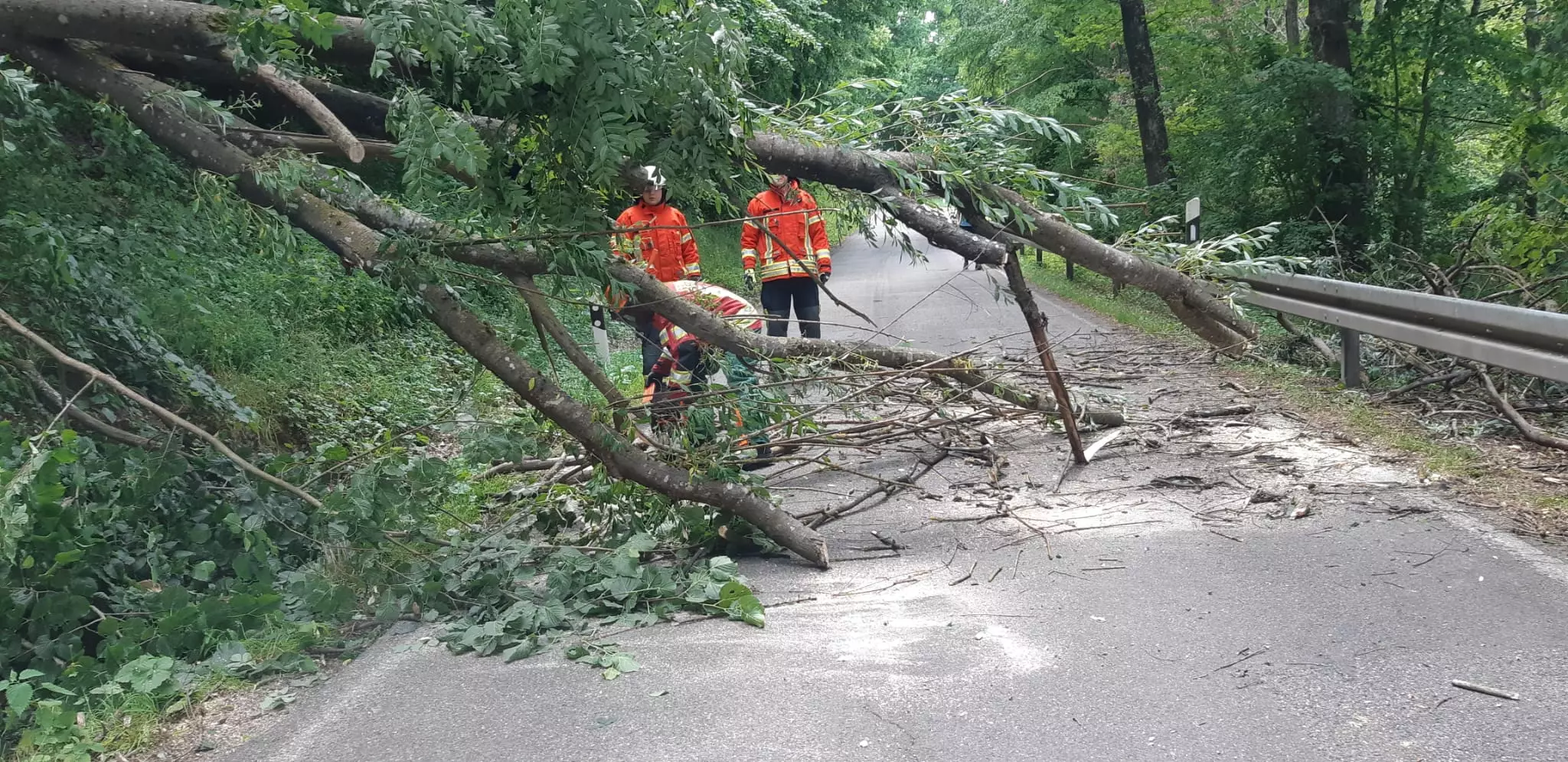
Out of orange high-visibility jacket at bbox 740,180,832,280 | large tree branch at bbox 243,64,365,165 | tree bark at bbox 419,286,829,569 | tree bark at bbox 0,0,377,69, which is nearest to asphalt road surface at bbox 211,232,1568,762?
tree bark at bbox 419,286,829,569

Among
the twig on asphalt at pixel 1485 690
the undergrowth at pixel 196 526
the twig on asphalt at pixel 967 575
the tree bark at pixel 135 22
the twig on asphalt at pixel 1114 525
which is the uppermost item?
the tree bark at pixel 135 22

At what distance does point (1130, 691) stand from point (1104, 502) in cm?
257

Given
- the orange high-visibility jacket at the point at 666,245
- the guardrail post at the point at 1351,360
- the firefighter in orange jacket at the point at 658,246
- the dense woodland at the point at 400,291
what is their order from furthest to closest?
1. the orange high-visibility jacket at the point at 666,245
2. the guardrail post at the point at 1351,360
3. the firefighter in orange jacket at the point at 658,246
4. the dense woodland at the point at 400,291

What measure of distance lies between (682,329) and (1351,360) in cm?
520

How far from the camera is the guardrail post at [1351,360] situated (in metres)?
8.32

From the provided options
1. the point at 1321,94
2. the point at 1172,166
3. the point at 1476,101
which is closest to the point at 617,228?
the point at 1321,94

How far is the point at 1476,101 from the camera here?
14.4m

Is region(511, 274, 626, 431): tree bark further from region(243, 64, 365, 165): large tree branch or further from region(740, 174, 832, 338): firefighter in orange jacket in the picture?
region(740, 174, 832, 338): firefighter in orange jacket

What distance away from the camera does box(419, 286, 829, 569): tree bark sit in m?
5.46

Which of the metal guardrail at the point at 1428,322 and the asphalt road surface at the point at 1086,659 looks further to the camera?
the metal guardrail at the point at 1428,322

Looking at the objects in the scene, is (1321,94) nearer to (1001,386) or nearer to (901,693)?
(1001,386)

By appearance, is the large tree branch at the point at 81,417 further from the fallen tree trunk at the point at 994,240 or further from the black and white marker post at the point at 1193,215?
the black and white marker post at the point at 1193,215

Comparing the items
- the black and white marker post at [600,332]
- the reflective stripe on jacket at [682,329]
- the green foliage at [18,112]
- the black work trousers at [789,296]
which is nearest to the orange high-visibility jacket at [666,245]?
the black and white marker post at [600,332]

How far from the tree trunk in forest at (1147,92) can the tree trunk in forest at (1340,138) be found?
397 cm
